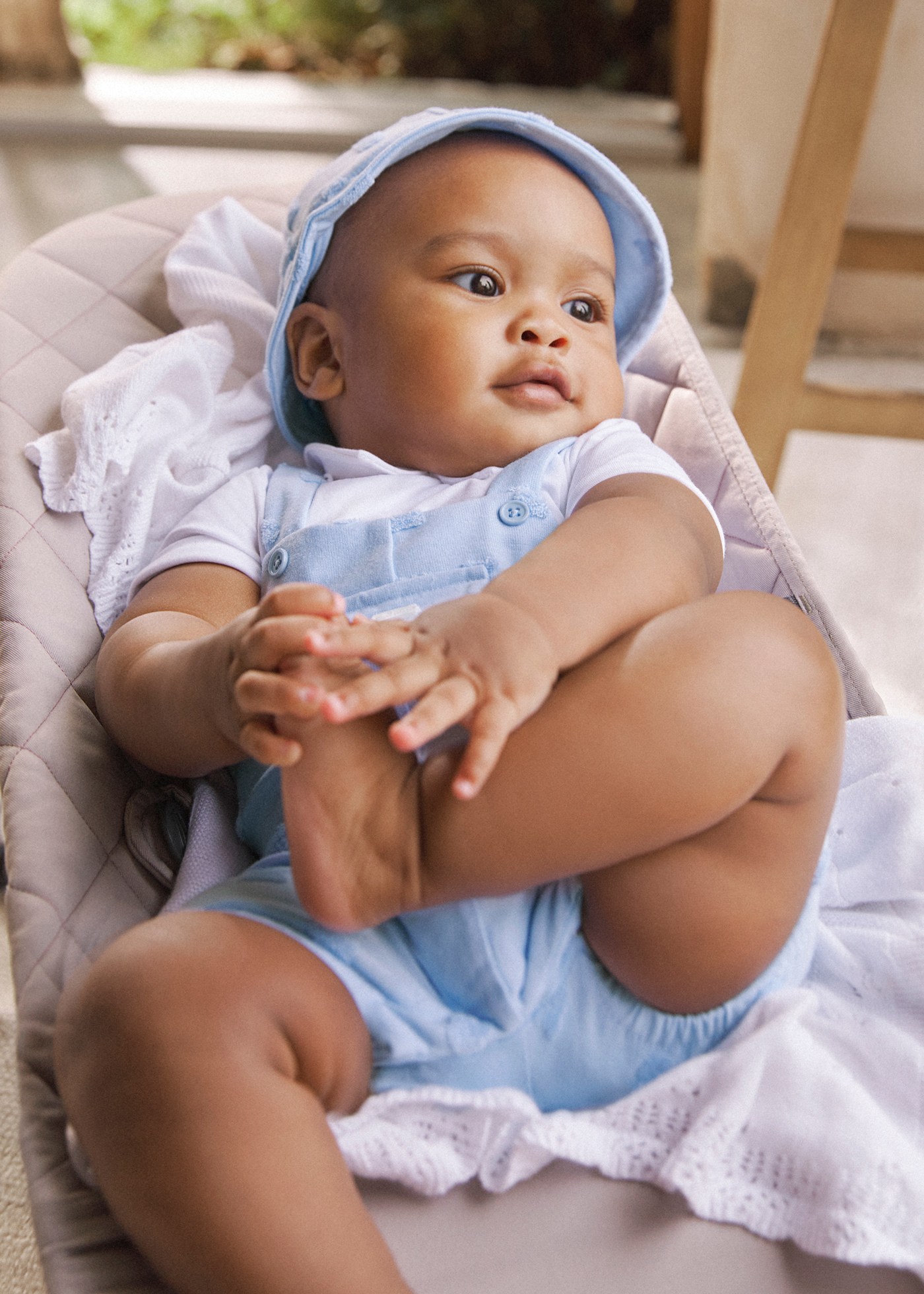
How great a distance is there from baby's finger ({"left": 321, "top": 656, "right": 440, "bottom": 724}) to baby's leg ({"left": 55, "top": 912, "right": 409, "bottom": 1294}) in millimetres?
141

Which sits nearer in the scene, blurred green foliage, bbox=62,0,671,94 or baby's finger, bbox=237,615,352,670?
baby's finger, bbox=237,615,352,670

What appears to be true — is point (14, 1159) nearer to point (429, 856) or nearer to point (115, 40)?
point (429, 856)

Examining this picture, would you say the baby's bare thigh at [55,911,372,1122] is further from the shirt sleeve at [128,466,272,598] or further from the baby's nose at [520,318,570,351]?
the baby's nose at [520,318,570,351]

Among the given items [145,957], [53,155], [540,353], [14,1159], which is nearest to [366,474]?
[540,353]

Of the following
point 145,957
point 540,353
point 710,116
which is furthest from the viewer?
point 710,116

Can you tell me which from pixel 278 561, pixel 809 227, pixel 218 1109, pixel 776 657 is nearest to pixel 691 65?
pixel 809 227

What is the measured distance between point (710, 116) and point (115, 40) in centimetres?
196

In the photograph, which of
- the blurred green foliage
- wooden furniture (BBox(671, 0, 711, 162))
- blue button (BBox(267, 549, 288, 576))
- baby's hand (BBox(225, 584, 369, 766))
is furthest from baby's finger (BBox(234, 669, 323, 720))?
the blurred green foliage

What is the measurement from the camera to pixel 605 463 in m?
0.80

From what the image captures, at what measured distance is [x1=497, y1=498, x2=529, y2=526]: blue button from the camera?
767mm

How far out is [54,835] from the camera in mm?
688

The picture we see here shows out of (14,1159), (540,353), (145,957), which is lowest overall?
(14,1159)

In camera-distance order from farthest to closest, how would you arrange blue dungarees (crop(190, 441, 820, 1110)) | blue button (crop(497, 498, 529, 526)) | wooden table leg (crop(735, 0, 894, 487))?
wooden table leg (crop(735, 0, 894, 487))
blue button (crop(497, 498, 529, 526))
blue dungarees (crop(190, 441, 820, 1110))

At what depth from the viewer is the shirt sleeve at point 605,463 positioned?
78 centimetres
